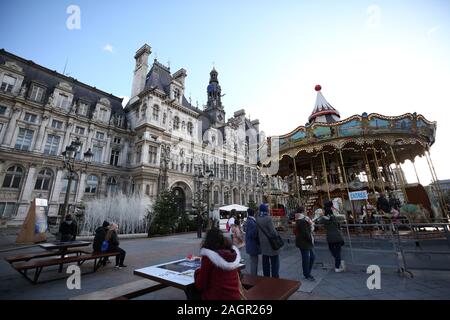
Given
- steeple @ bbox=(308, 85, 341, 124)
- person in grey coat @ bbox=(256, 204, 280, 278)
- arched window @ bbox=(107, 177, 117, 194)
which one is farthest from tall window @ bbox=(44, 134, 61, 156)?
steeple @ bbox=(308, 85, 341, 124)

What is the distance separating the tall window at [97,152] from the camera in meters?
23.8

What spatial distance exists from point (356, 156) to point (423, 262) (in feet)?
33.9

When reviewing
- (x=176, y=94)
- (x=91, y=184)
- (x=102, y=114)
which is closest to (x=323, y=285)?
(x=91, y=184)

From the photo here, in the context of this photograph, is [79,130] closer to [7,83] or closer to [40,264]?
[7,83]

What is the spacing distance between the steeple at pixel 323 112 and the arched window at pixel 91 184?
2371 cm

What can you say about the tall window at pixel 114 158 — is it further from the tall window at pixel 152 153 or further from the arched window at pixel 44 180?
the arched window at pixel 44 180

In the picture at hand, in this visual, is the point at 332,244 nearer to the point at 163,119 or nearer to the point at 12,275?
the point at 12,275

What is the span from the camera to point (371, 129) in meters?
9.86

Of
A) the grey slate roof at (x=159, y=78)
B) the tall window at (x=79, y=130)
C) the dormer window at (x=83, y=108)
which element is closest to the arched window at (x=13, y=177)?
the tall window at (x=79, y=130)

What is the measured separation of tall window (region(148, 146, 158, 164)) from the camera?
24.1 metres

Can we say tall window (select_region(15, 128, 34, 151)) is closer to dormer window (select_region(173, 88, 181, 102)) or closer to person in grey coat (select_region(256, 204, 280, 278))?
dormer window (select_region(173, 88, 181, 102))

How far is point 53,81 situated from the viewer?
23.3m
